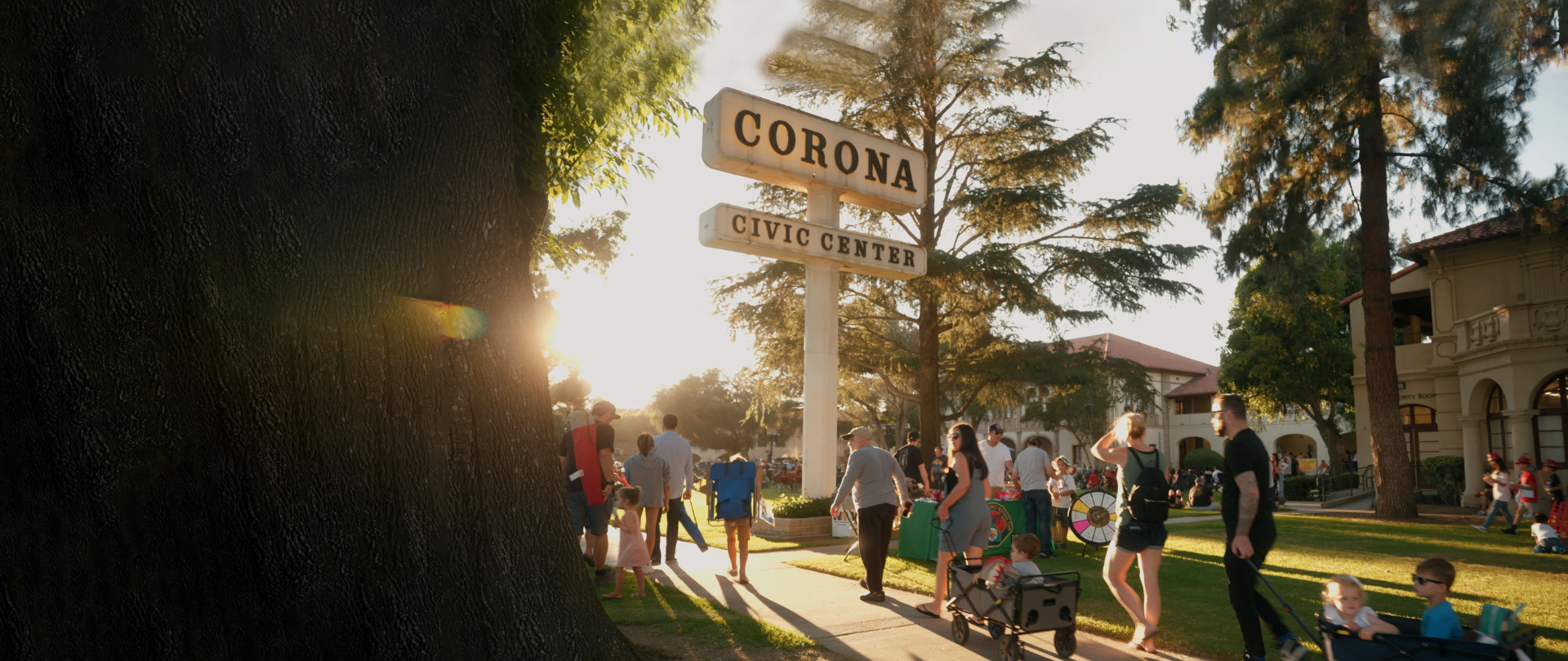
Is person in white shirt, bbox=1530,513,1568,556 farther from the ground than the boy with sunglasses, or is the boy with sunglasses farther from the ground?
the boy with sunglasses

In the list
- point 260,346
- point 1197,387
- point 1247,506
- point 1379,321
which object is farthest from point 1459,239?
point 1197,387

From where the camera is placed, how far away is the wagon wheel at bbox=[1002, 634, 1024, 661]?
5391 millimetres

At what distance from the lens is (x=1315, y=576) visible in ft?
31.0

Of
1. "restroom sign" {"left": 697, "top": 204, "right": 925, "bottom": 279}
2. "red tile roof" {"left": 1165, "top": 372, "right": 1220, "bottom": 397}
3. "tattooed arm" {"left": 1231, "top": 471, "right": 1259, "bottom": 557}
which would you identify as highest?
"red tile roof" {"left": 1165, "top": 372, "right": 1220, "bottom": 397}

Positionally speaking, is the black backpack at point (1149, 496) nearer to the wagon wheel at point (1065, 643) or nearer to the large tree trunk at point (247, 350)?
the wagon wheel at point (1065, 643)

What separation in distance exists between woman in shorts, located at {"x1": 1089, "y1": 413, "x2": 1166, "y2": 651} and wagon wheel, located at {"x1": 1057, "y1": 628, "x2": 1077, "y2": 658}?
46cm

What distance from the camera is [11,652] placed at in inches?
110

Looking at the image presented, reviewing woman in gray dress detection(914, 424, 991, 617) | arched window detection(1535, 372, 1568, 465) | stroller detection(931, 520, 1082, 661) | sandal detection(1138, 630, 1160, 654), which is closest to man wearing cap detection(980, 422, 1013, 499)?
woman in gray dress detection(914, 424, 991, 617)

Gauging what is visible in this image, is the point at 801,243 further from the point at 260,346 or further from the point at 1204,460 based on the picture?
the point at 1204,460

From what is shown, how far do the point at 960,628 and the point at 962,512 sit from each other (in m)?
1.27

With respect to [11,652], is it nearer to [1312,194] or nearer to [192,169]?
[192,169]

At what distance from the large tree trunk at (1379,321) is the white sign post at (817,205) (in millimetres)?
9995

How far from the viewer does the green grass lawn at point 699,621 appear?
5945 millimetres

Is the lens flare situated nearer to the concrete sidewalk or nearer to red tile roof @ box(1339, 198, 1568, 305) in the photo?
the concrete sidewalk
